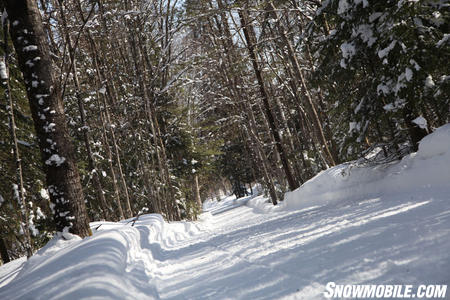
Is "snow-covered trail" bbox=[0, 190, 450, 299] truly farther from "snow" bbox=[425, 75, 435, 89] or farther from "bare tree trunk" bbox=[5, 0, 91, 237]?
"snow" bbox=[425, 75, 435, 89]

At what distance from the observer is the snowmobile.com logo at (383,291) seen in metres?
2.04

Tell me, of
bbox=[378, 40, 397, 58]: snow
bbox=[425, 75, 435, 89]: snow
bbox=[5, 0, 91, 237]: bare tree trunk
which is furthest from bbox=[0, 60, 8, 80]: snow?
bbox=[425, 75, 435, 89]: snow

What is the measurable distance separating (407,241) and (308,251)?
1.12 meters

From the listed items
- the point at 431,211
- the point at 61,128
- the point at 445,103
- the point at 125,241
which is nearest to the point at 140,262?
the point at 125,241

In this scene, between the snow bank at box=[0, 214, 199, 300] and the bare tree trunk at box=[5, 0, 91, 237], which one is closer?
the snow bank at box=[0, 214, 199, 300]

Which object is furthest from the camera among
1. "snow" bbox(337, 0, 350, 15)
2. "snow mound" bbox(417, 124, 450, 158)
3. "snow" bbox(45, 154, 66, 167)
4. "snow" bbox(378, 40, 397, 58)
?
"snow" bbox(337, 0, 350, 15)

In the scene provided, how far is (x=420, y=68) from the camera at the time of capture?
16.7 ft

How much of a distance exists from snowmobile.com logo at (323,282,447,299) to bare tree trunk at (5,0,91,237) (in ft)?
12.7

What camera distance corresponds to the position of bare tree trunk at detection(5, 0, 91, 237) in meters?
4.57

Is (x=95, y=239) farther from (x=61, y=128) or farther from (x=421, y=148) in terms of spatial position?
(x=421, y=148)

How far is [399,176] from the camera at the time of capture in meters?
5.97

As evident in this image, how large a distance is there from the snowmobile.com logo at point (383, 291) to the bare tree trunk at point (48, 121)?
3.88 m

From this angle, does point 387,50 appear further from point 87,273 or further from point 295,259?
point 87,273

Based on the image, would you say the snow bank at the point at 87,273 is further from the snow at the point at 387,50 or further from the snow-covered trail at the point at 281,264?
the snow at the point at 387,50
